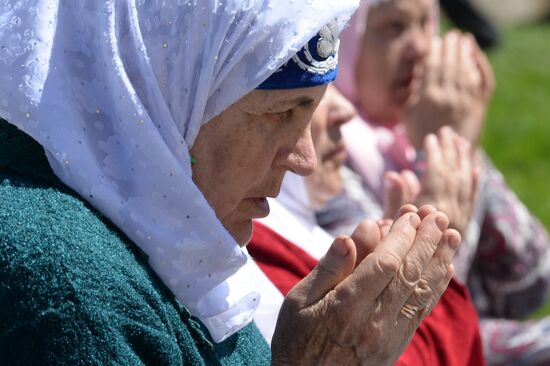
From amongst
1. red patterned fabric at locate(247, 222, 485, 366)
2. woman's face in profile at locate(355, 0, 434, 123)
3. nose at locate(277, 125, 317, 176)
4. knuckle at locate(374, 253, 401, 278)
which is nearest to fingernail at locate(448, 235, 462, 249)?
knuckle at locate(374, 253, 401, 278)

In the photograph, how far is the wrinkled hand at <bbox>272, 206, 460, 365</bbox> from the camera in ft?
6.38

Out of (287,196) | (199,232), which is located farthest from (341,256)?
(287,196)

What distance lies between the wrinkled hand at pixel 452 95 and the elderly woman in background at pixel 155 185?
5.29ft

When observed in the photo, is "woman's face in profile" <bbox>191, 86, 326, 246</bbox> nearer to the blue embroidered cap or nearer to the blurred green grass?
the blue embroidered cap

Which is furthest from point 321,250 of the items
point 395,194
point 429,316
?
point 395,194

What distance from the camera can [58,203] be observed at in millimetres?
1839

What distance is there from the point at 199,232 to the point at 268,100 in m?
0.26

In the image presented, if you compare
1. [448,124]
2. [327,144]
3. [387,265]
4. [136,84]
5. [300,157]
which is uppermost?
[136,84]

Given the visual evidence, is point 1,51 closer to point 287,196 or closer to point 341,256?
point 341,256

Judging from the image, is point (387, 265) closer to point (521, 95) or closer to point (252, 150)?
point (252, 150)

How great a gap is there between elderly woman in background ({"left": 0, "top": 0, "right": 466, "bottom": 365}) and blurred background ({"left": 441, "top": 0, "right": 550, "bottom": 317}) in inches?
110

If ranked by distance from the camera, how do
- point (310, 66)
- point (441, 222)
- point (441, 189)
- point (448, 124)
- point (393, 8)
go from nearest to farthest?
point (310, 66)
point (441, 222)
point (441, 189)
point (448, 124)
point (393, 8)

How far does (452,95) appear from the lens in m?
3.58

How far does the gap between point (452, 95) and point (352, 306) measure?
1771mm
